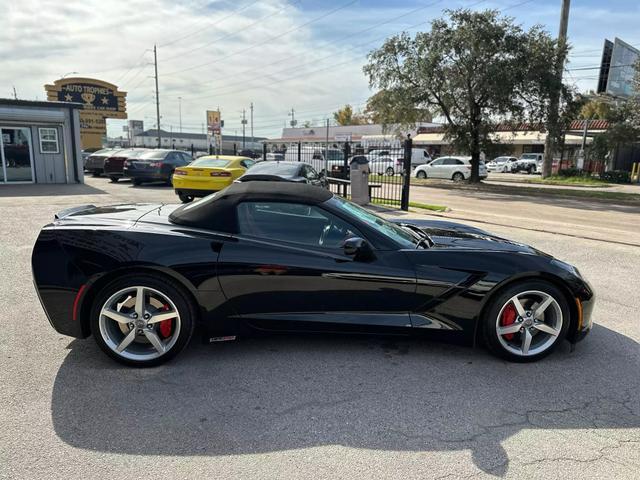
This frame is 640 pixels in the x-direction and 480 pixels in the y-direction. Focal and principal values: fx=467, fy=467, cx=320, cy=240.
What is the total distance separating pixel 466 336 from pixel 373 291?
2.61 ft

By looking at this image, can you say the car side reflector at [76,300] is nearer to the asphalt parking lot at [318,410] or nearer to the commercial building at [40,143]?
the asphalt parking lot at [318,410]

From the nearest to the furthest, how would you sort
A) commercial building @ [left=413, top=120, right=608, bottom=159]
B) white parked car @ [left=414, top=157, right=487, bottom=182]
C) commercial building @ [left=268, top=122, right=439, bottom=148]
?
1. commercial building @ [left=413, top=120, right=608, bottom=159]
2. white parked car @ [left=414, top=157, right=487, bottom=182]
3. commercial building @ [left=268, top=122, right=439, bottom=148]

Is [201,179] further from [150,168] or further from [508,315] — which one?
[508,315]

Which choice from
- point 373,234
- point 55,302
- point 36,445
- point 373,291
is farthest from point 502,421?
point 55,302

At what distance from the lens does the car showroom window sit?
18.3m

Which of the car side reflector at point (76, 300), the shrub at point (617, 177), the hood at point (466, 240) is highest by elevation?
the hood at point (466, 240)

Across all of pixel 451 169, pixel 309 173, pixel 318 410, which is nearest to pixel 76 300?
pixel 318 410

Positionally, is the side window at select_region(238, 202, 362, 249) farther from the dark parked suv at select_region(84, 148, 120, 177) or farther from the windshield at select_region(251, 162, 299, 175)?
the dark parked suv at select_region(84, 148, 120, 177)

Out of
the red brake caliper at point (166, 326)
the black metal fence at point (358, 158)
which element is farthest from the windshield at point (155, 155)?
the red brake caliper at point (166, 326)

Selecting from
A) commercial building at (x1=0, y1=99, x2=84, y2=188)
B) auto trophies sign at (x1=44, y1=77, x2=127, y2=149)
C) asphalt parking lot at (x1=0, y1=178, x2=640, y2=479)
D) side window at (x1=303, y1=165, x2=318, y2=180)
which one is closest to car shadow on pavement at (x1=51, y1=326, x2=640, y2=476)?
asphalt parking lot at (x1=0, y1=178, x2=640, y2=479)

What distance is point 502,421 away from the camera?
283cm

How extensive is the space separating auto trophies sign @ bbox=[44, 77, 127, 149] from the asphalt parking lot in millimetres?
41466

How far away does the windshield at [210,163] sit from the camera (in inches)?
508

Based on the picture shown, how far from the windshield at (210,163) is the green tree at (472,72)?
541 inches
